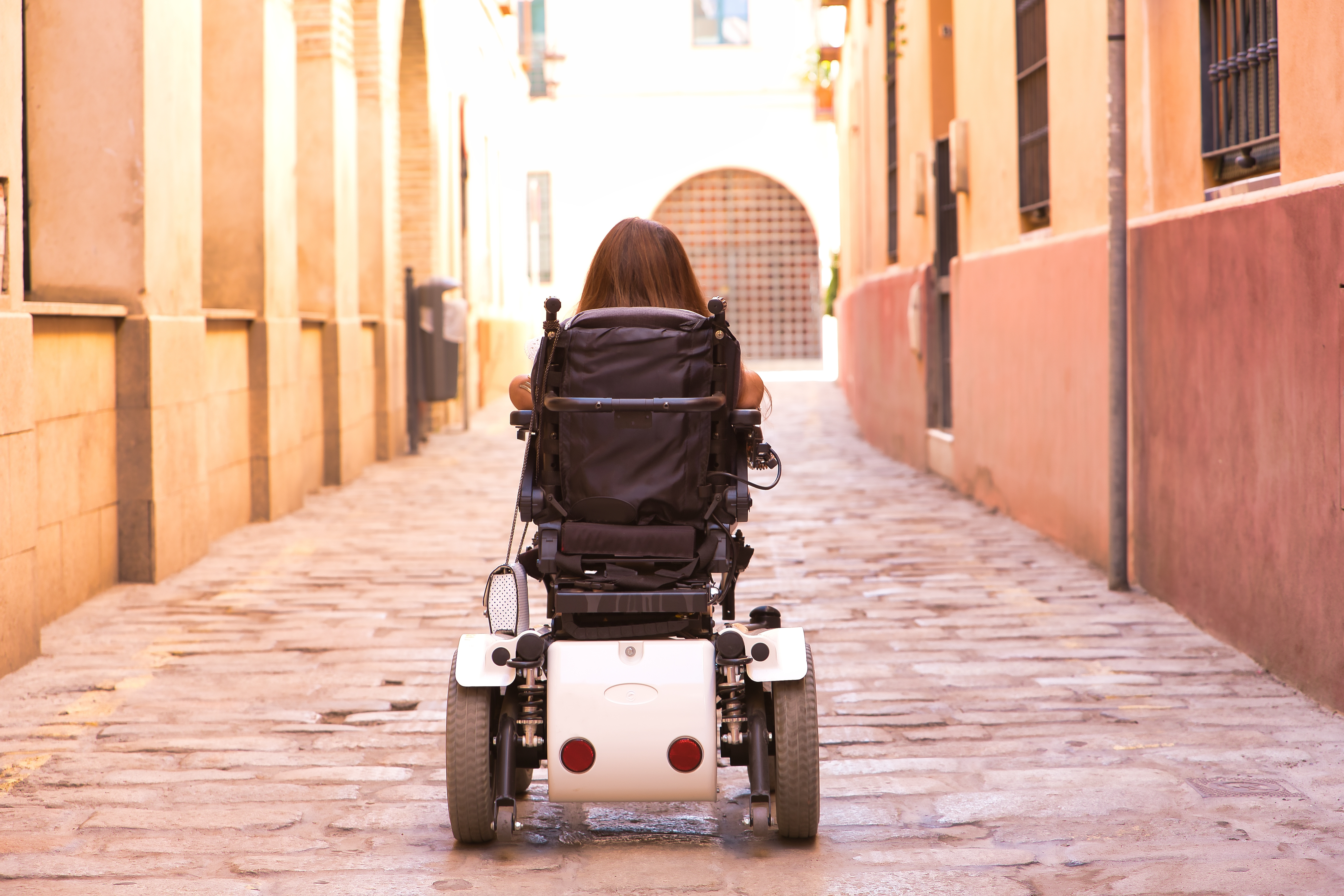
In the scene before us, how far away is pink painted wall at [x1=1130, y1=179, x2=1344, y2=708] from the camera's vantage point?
4.93 m

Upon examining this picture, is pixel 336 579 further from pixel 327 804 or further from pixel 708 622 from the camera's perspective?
pixel 708 622

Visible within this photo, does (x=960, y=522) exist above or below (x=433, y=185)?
below

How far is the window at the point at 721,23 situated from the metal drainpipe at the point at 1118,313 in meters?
27.7

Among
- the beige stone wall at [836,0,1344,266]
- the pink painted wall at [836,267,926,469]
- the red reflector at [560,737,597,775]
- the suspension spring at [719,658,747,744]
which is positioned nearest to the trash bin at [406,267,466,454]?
the pink painted wall at [836,267,926,469]

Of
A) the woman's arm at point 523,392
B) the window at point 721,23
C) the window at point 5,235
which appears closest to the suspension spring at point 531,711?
the woman's arm at point 523,392

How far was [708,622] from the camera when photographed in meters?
3.68

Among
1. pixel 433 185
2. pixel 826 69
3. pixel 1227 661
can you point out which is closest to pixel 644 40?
pixel 826 69

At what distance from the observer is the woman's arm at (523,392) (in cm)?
377

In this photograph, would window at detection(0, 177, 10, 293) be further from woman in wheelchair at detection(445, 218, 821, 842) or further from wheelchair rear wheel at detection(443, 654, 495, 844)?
wheelchair rear wheel at detection(443, 654, 495, 844)

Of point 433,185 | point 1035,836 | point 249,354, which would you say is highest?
point 433,185

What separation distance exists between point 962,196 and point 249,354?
16.7 feet

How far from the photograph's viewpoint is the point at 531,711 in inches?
144

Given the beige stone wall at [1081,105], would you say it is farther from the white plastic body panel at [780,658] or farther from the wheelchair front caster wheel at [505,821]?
the wheelchair front caster wheel at [505,821]

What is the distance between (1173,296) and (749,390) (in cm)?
335
